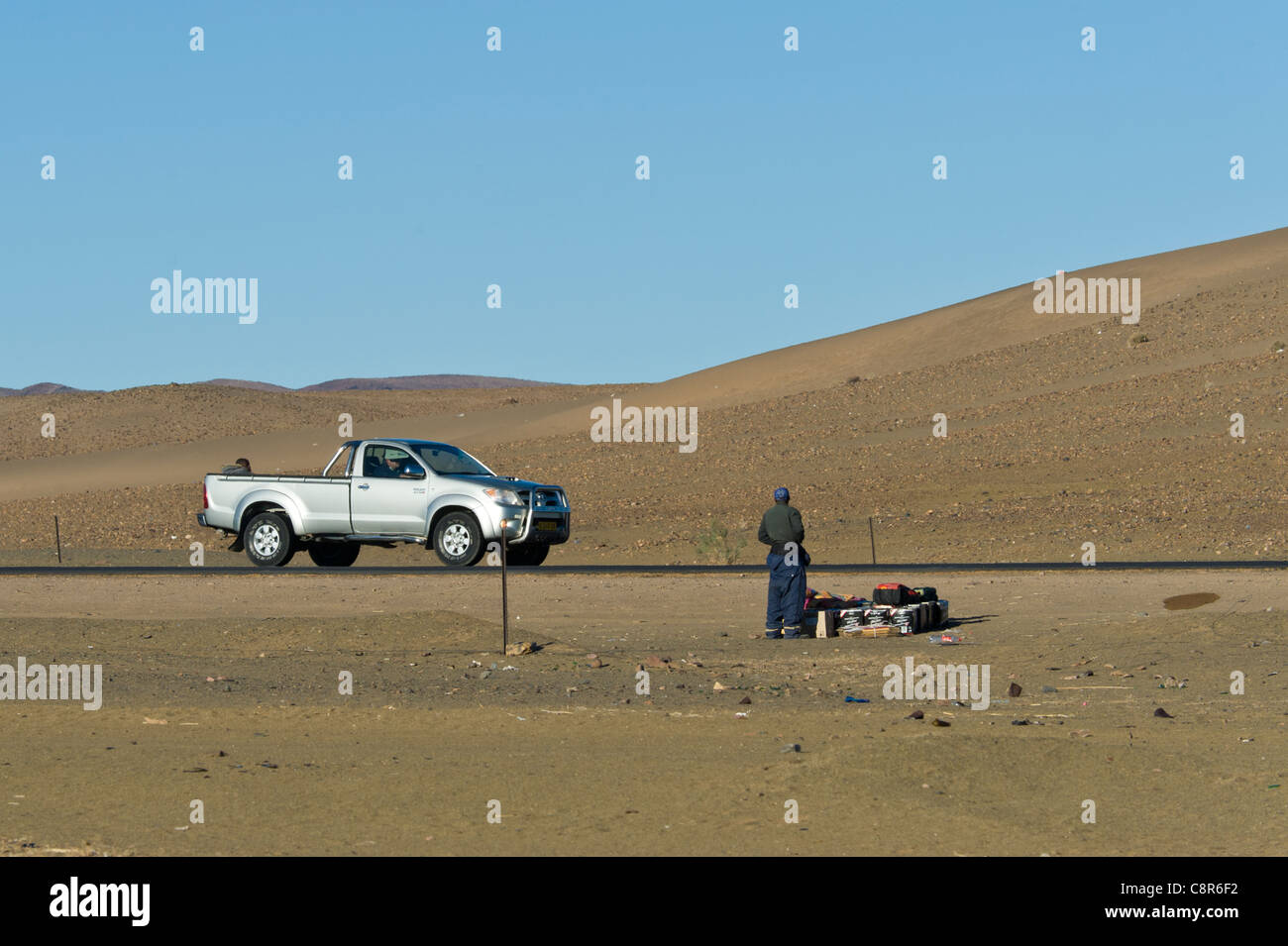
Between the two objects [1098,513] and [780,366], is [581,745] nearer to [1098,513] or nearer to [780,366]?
[1098,513]

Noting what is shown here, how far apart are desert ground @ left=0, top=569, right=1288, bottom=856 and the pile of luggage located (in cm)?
23

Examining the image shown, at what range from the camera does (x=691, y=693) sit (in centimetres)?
1383

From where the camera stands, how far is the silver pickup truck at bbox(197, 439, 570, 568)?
25.5 meters

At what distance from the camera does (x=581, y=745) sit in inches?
446

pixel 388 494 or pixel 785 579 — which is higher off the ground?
pixel 388 494

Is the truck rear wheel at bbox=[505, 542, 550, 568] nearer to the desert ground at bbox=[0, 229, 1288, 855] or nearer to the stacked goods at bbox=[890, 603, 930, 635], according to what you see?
the desert ground at bbox=[0, 229, 1288, 855]

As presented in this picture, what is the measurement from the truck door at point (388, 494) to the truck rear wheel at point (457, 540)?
357mm

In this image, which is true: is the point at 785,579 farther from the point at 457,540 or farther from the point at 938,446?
the point at 938,446

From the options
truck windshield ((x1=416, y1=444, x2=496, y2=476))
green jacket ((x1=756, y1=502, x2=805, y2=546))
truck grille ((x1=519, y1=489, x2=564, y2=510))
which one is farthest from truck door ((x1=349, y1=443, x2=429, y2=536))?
green jacket ((x1=756, y1=502, x2=805, y2=546))

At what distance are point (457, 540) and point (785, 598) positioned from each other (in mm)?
9378

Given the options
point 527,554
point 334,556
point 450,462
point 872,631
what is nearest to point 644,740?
point 872,631

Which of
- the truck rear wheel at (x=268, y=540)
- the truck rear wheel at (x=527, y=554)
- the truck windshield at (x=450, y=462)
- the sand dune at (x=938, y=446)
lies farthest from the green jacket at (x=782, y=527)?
the sand dune at (x=938, y=446)

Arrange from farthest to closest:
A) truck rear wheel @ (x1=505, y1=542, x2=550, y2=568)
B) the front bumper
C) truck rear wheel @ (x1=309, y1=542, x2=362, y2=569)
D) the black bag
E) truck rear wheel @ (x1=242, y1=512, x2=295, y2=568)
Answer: truck rear wheel @ (x1=309, y1=542, x2=362, y2=569) → truck rear wheel @ (x1=242, y1=512, x2=295, y2=568) → truck rear wheel @ (x1=505, y1=542, x2=550, y2=568) → the front bumper → the black bag

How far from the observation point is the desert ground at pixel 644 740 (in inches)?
343
